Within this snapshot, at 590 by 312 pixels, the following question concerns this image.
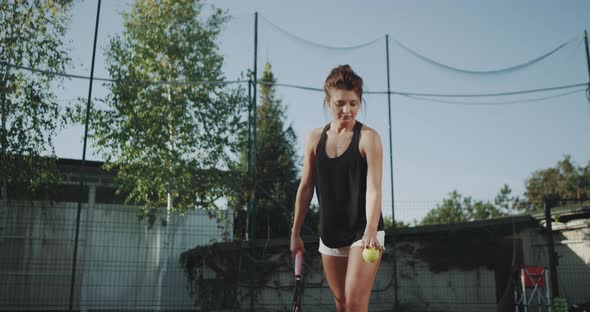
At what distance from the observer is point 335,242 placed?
87.9 inches

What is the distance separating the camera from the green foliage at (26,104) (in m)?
8.38

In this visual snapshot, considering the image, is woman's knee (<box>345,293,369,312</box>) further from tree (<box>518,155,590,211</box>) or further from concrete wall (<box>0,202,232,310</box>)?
tree (<box>518,155,590,211</box>)

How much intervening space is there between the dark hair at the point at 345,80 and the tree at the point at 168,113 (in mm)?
7981

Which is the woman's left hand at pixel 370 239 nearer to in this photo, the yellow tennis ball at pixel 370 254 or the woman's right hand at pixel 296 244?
the yellow tennis ball at pixel 370 254

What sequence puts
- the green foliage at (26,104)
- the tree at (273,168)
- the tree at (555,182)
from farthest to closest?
1. the tree at (555,182)
2. the tree at (273,168)
3. the green foliage at (26,104)

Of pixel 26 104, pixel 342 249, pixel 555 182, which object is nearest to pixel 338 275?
pixel 342 249

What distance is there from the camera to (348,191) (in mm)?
2256

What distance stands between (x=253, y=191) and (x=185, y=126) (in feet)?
14.4

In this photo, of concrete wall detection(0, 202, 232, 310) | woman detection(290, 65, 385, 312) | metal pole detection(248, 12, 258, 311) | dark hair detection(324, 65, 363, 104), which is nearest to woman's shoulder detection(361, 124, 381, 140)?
woman detection(290, 65, 385, 312)

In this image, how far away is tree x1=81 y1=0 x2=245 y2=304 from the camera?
Answer: 35.7 ft

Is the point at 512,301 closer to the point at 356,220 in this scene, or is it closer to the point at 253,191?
the point at 253,191

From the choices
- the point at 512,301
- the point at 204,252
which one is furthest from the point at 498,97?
the point at 204,252

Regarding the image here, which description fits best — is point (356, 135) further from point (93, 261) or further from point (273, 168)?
point (273, 168)

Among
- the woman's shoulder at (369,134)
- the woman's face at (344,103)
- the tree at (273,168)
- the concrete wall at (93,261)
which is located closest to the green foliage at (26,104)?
the concrete wall at (93,261)
